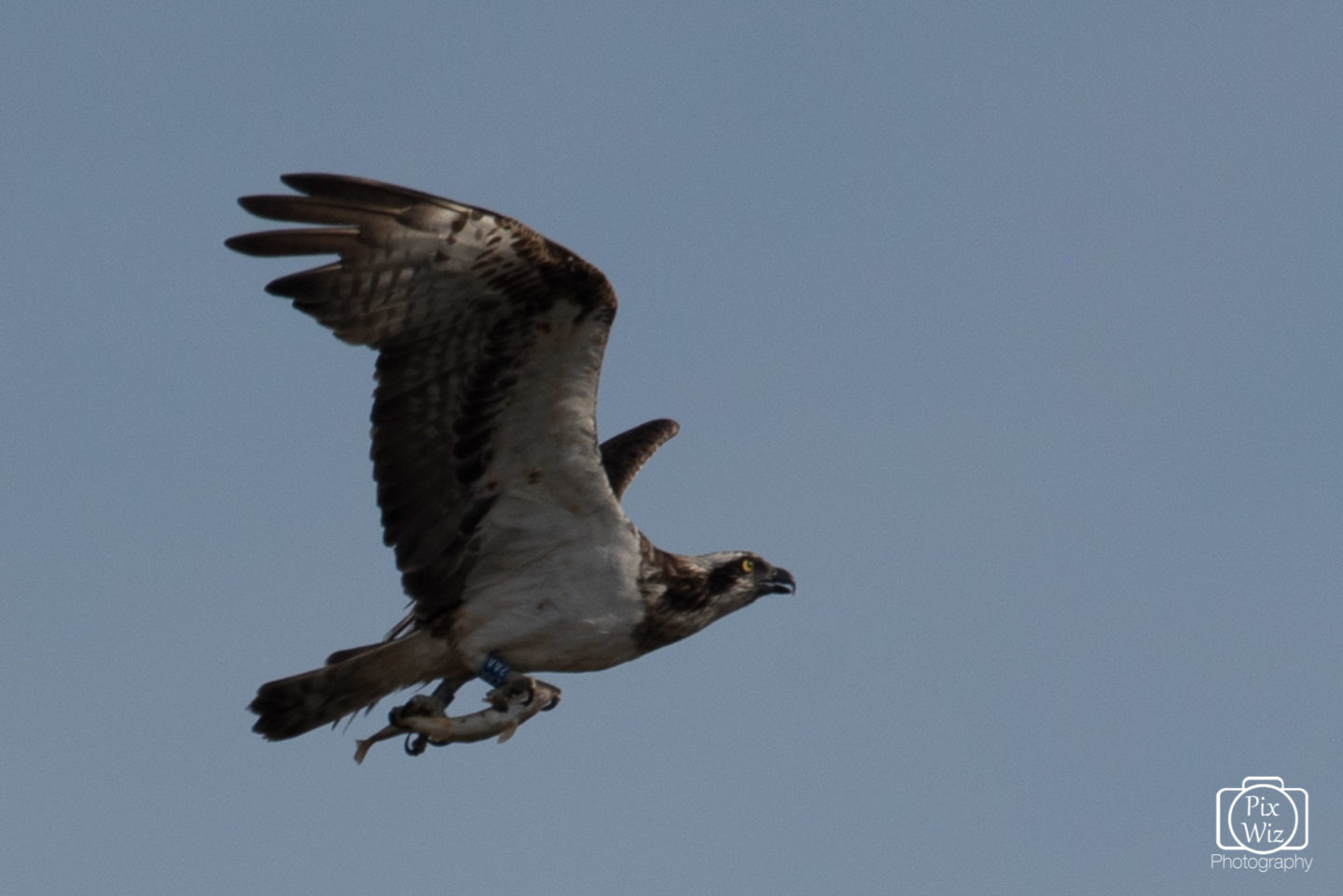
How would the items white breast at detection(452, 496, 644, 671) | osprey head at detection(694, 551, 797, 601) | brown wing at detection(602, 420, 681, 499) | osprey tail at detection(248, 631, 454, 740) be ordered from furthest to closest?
1. brown wing at detection(602, 420, 681, 499)
2. osprey head at detection(694, 551, 797, 601)
3. white breast at detection(452, 496, 644, 671)
4. osprey tail at detection(248, 631, 454, 740)

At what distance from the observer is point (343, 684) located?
1597cm

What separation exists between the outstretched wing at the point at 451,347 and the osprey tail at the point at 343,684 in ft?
1.02

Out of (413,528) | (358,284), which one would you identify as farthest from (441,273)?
(413,528)

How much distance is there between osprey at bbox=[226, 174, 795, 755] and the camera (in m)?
15.3

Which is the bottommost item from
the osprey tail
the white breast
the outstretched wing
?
the osprey tail

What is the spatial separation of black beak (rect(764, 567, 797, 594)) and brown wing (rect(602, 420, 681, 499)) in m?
1.80

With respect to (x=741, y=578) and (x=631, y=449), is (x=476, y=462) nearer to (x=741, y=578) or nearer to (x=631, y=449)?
(x=741, y=578)

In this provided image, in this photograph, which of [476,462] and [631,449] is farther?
[631,449]

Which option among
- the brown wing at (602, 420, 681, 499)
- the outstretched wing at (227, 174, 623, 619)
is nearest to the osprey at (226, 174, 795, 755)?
the outstretched wing at (227, 174, 623, 619)

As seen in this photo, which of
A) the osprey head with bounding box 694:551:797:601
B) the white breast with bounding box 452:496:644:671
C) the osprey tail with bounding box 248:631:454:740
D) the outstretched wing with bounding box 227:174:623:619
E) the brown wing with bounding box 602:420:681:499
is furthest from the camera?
the brown wing with bounding box 602:420:681:499

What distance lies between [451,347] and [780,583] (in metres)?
A: 2.95

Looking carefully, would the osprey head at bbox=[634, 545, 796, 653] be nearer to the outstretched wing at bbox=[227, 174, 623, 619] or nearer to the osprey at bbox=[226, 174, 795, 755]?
the osprey at bbox=[226, 174, 795, 755]

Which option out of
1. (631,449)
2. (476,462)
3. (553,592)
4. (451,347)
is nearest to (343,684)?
(553,592)

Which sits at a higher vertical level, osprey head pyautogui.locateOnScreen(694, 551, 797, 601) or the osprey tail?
osprey head pyautogui.locateOnScreen(694, 551, 797, 601)
